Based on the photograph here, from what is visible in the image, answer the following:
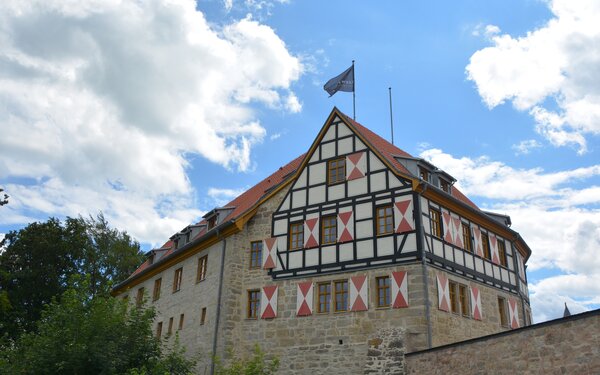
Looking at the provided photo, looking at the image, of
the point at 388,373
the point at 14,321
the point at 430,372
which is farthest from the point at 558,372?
the point at 14,321

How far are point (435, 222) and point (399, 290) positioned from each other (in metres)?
2.83

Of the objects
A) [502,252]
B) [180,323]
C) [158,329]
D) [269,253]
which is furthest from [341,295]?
[158,329]

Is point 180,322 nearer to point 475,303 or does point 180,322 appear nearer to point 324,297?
point 324,297

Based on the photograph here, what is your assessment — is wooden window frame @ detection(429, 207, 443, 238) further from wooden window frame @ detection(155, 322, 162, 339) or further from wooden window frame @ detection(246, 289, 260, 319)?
wooden window frame @ detection(155, 322, 162, 339)

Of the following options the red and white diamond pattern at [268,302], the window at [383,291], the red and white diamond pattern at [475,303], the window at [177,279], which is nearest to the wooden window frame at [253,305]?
the red and white diamond pattern at [268,302]

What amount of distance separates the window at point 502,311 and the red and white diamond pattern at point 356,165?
6.98 meters

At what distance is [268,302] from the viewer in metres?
21.0

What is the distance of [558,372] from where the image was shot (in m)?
12.5

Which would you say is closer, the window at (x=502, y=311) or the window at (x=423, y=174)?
the window at (x=423, y=174)

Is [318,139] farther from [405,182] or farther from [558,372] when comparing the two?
[558,372]

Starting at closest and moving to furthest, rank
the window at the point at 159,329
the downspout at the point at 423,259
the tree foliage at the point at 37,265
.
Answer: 1. the downspout at the point at 423,259
2. the window at the point at 159,329
3. the tree foliage at the point at 37,265

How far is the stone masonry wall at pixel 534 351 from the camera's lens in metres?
12.1

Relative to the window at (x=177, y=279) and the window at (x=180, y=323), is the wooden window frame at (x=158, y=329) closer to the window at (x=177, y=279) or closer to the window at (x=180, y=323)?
the window at (x=177, y=279)

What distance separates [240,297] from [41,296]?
15.9m
